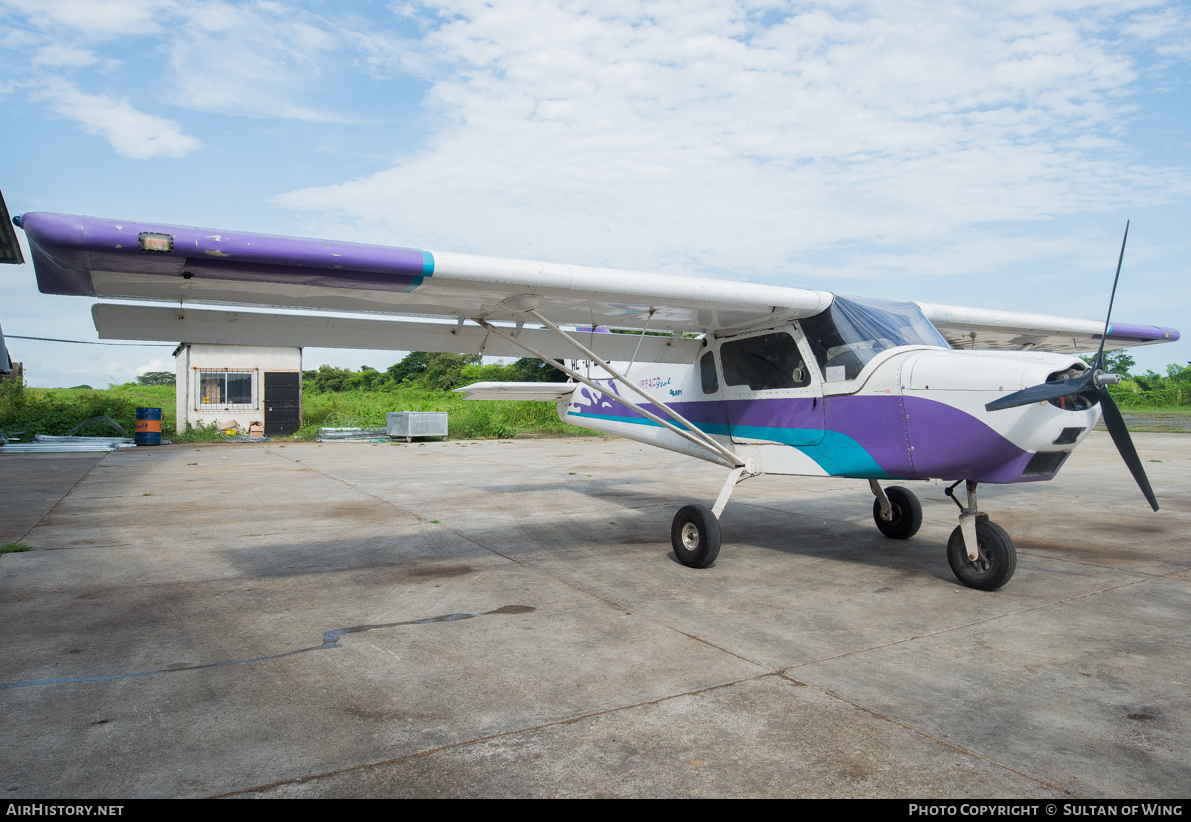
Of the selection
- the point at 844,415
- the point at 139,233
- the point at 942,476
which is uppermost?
the point at 139,233

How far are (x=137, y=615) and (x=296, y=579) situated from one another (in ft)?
3.76

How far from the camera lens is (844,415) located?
5551 mm

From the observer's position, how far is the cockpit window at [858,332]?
5539 mm

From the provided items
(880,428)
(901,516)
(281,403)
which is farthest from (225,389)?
(880,428)

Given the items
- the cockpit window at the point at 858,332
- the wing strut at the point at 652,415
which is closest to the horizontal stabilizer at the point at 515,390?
the wing strut at the point at 652,415

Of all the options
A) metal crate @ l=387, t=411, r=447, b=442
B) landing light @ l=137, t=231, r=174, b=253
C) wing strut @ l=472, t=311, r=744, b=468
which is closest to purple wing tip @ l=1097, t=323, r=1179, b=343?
wing strut @ l=472, t=311, r=744, b=468

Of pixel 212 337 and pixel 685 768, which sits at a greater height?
pixel 212 337

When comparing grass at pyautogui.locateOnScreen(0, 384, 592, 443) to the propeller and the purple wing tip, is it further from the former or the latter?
the propeller

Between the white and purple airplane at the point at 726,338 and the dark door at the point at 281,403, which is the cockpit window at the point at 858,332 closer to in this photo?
the white and purple airplane at the point at 726,338

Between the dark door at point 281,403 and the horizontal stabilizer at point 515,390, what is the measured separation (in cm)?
1767

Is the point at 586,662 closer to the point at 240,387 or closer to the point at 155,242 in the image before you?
the point at 155,242

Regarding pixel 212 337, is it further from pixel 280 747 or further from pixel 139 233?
pixel 280 747

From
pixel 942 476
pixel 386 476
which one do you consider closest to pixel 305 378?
pixel 386 476

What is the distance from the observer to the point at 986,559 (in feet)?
16.2
